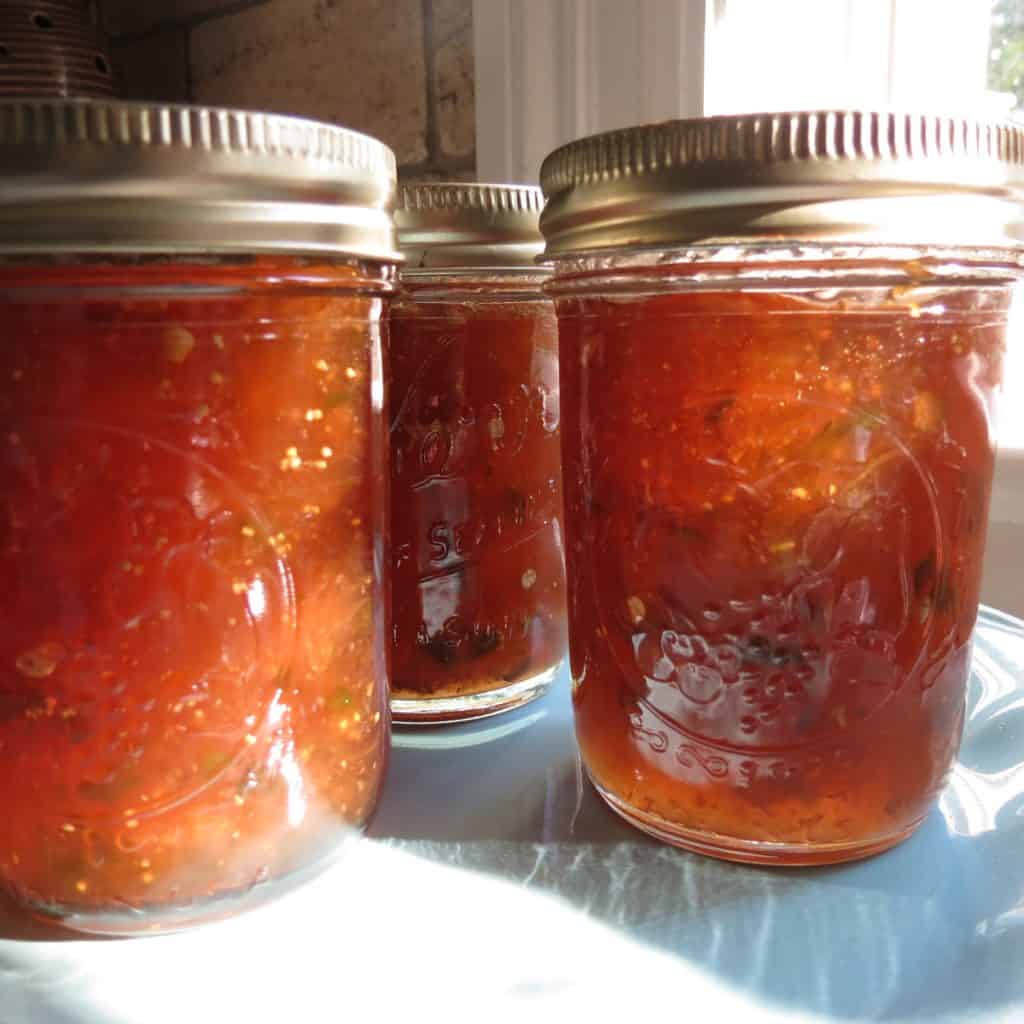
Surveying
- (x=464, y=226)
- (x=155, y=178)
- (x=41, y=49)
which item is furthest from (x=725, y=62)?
(x=41, y=49)

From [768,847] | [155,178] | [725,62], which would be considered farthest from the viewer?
[725,62]

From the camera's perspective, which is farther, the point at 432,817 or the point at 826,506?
Answer: the point at 432,817

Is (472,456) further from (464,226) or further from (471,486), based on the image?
(464,226)

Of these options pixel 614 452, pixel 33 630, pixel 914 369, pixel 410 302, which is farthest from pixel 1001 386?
pixel 33 630

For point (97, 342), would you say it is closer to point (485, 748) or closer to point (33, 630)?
point (33, 630)

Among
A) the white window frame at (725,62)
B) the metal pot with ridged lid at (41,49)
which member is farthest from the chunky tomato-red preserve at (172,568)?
the metal pot with ridged lid at (41,49)

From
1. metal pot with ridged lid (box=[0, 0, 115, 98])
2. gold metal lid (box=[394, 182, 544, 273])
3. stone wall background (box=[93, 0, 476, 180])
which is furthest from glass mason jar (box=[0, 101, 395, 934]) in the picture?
metal pot with ridged lid (box=[0, 0, 115, 98])
